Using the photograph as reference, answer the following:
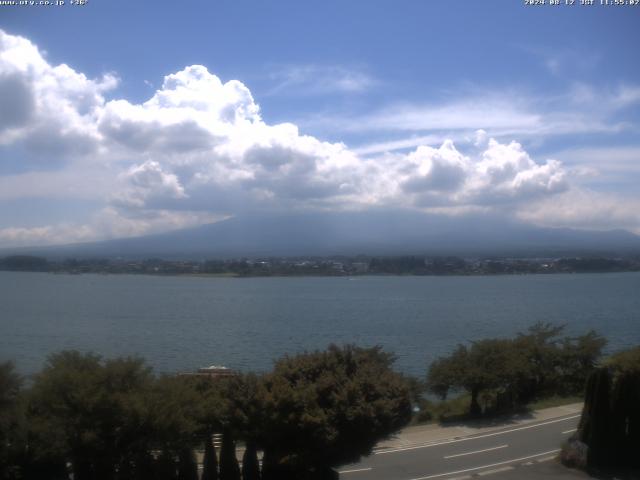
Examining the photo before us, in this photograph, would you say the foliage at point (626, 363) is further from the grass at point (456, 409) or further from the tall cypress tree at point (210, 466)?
the tall cypress tree at point (210, 466)

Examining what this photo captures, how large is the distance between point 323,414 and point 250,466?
5.90 ft

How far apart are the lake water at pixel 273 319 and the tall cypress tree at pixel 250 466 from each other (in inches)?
352

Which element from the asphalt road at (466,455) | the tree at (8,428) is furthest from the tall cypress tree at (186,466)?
the asphalt road at (466,455)

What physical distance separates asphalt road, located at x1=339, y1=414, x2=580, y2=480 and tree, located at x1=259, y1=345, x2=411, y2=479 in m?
1.62

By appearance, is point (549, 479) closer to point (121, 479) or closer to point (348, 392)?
point (348, 392)

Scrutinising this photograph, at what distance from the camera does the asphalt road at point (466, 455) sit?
40.9 ft

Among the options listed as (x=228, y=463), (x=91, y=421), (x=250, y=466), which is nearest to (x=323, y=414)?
(x=250, y=466)

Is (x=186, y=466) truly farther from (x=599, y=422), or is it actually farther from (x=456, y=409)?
(x=456, y=409)

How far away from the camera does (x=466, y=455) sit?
13.7 metres

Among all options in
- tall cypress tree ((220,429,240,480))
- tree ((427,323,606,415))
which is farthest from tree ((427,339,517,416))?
tall cypress tree ((220,429,240,480))

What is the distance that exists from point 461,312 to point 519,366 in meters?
34.1

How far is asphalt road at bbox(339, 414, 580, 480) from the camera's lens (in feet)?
40.9

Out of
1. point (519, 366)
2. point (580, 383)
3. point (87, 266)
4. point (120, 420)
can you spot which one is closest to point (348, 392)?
point (120, 420)

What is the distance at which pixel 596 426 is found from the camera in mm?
12484
